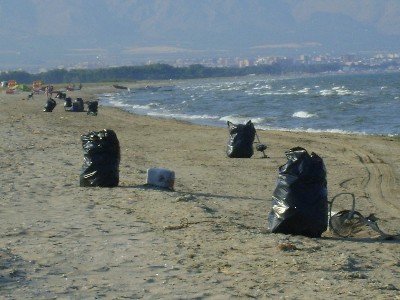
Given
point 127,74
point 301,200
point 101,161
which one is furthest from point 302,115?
point 127,74

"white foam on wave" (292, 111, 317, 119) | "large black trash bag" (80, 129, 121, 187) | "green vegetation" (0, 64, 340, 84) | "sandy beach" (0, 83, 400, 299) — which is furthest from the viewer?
"green vegetation" (0, 64, 340, 84)

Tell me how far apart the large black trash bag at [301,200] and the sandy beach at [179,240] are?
0.19 metres

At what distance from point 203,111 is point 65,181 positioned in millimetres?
29688

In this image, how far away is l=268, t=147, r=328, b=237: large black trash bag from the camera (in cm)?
860

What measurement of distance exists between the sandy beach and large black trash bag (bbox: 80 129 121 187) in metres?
0.26

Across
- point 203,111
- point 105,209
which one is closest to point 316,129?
point 203,111

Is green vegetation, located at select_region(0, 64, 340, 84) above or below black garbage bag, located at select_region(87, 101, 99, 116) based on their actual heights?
above

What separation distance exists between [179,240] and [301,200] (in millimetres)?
1369

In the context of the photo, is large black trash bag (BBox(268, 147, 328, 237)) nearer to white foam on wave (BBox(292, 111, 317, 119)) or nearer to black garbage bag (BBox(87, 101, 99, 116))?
white foam on wave (BBox(292, 111, 317, 119))

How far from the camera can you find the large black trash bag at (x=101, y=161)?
11.8 meters

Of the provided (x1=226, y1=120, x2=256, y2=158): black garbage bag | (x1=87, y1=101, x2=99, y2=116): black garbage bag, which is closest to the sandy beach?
(x1=226, y1=120, x2=256, y2=158): black garbage bag

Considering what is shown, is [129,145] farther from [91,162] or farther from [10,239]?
[10,239]

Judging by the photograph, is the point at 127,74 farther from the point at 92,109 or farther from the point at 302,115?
the point at 302,115

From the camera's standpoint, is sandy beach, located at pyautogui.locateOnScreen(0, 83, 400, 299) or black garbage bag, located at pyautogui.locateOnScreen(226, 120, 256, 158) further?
black garbage bag, located at pyautogui.locateOnScreen(226, 120, 256, 158)
